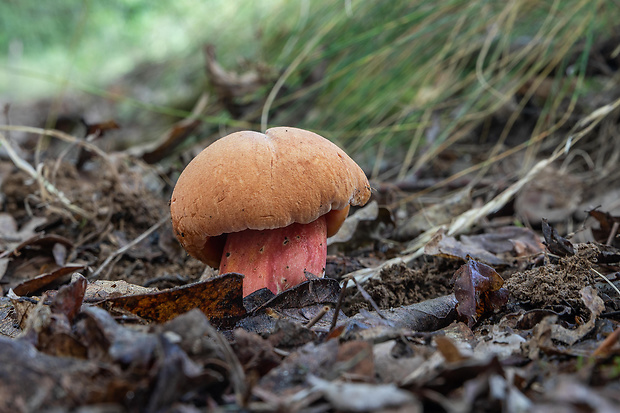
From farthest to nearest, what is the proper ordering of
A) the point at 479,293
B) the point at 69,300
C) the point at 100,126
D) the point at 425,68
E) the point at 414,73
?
the point at 414,73
the point at 425,68
the point at 100,126
the point at 479,293
the point at 69,300

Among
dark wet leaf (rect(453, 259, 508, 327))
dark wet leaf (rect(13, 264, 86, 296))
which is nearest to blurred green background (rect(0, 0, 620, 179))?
dark wet leaf (rect(13, 264, 86, 296))

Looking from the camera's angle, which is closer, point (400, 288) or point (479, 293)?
point (479, 293)

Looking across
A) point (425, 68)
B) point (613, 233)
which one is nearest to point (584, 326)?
point (613, 233)

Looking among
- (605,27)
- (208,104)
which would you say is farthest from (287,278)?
(605,27)

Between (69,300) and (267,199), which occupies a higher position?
(267,199)

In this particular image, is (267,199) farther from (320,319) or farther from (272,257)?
(320,319)

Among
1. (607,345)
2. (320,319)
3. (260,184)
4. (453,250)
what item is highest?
(260,184)

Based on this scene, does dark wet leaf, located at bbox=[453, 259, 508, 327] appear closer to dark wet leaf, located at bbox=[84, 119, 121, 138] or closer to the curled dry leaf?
the curled dry leaf
